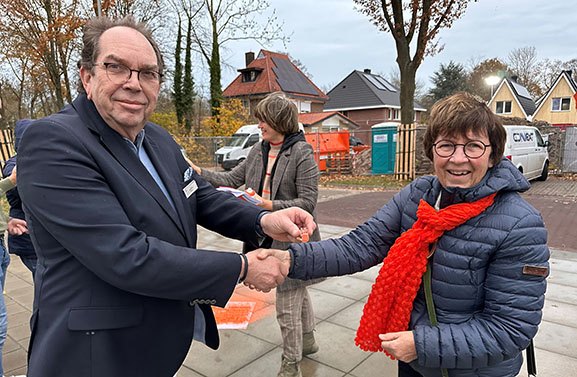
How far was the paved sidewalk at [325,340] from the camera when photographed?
2.98 m

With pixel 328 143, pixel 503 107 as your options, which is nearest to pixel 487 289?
pixel 328 143

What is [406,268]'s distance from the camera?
5.35ft

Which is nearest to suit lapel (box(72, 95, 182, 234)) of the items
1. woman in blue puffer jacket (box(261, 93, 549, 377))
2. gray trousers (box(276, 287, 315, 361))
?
woman in blue puffer jacket (box(261, 93, 549, 377))

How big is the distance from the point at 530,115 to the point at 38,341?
147ft

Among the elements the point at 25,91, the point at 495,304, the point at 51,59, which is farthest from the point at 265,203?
the point at 25,91

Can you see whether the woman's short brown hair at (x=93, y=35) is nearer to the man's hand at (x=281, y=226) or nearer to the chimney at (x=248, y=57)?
the man's hand at (x=281, y=226)

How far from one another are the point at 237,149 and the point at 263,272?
1798cm

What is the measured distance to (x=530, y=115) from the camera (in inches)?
1500

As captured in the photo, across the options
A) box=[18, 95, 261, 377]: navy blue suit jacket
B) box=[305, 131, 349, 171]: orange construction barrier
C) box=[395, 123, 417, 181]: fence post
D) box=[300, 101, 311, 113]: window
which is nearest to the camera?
box=[18, 95, 261, 377]: navy blue suit jacket

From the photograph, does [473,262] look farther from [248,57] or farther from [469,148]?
[248,57]

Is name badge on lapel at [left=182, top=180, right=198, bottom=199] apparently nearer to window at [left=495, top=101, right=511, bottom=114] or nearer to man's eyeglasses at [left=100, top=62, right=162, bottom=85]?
man's eyeglasses at [left=100, top=62, right=162, bottom=85]

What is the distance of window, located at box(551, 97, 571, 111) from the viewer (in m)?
34.2

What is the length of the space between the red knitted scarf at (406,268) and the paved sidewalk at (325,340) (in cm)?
140

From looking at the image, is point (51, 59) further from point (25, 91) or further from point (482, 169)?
point (25, 91)
